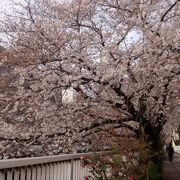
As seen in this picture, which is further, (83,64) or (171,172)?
(171,172)

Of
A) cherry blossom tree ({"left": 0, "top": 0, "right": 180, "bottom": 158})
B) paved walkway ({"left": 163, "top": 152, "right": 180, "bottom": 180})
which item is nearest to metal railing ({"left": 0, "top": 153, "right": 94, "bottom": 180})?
cherry blossom tree ({"left": 0, "top": 0, "right": 180, "bottom": 158})

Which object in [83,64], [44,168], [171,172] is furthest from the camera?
[171,172]

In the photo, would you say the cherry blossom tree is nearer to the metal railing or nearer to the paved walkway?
the metal railing

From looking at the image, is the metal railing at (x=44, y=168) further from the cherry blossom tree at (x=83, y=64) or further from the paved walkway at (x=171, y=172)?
the paved walkway at (x=171, y=172)

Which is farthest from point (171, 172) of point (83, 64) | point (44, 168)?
point (44, 168)

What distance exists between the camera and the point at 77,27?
14219 millimetres

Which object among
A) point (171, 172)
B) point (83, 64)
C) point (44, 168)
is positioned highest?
point (83, 64)

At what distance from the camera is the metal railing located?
509 centimetres

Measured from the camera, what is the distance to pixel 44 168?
662 centimetres

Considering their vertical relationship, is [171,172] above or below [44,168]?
above

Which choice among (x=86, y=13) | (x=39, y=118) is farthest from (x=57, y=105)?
(x=86, y=13)

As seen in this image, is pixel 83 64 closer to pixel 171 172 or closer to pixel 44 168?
pixel 44 168

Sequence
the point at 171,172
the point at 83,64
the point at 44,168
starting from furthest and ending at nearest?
the point at 171,172, the point at 83,64, the point at 44,168

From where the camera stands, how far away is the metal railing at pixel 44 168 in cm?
509
